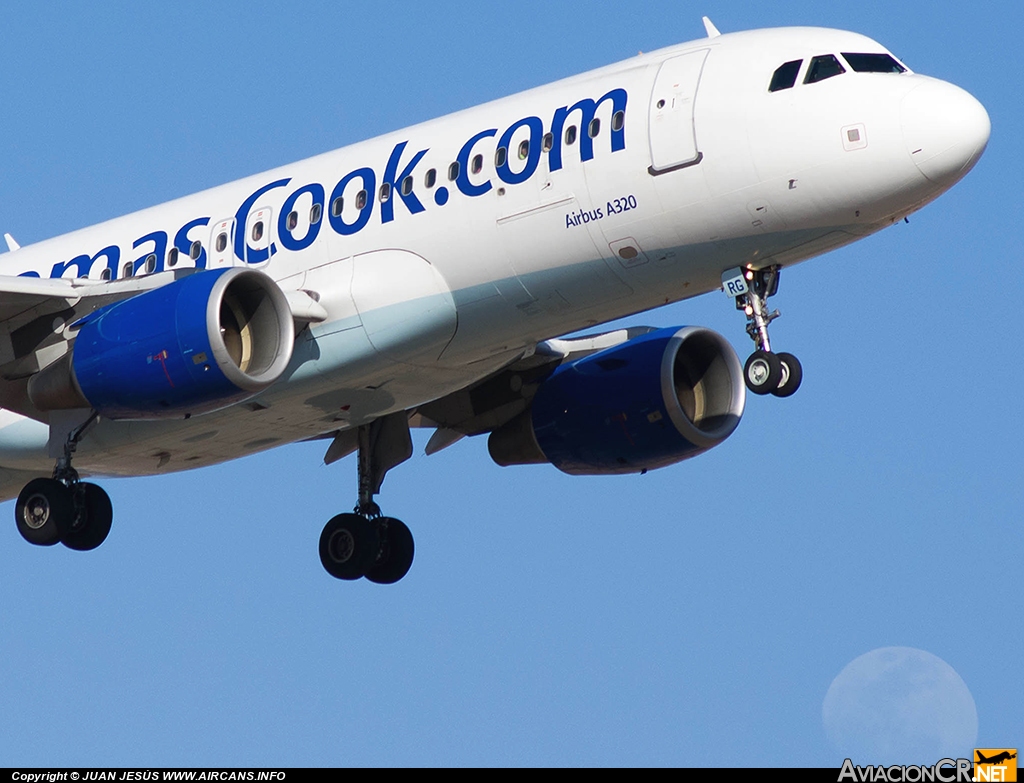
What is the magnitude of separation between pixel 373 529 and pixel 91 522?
5038mm

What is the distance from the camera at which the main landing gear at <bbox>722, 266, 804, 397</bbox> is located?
85.4ft

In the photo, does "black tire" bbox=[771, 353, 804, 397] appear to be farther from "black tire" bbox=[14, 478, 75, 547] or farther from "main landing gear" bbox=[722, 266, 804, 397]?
"black tire" bbox=[14, 478, 75, 547]

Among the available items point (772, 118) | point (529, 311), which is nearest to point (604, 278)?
point (529, 311)

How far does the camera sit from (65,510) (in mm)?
29344

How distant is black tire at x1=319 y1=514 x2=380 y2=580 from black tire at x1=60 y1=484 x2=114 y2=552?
14.0 ft

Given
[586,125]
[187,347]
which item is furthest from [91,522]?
[586,125]

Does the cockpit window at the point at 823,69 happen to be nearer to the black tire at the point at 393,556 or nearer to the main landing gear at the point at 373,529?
the main landing gear at the point at 373,529

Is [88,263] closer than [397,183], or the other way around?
[397,183]

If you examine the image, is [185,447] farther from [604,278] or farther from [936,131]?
[936,131]

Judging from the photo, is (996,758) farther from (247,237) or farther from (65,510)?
(65,510)

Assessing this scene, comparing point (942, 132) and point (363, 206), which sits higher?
point (363, 206)

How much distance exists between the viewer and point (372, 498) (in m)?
33.2

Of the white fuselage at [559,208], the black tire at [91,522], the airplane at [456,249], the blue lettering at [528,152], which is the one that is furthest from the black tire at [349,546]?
the blue lettering at [528,152]

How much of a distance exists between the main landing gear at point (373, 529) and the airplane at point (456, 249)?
2.54 m
